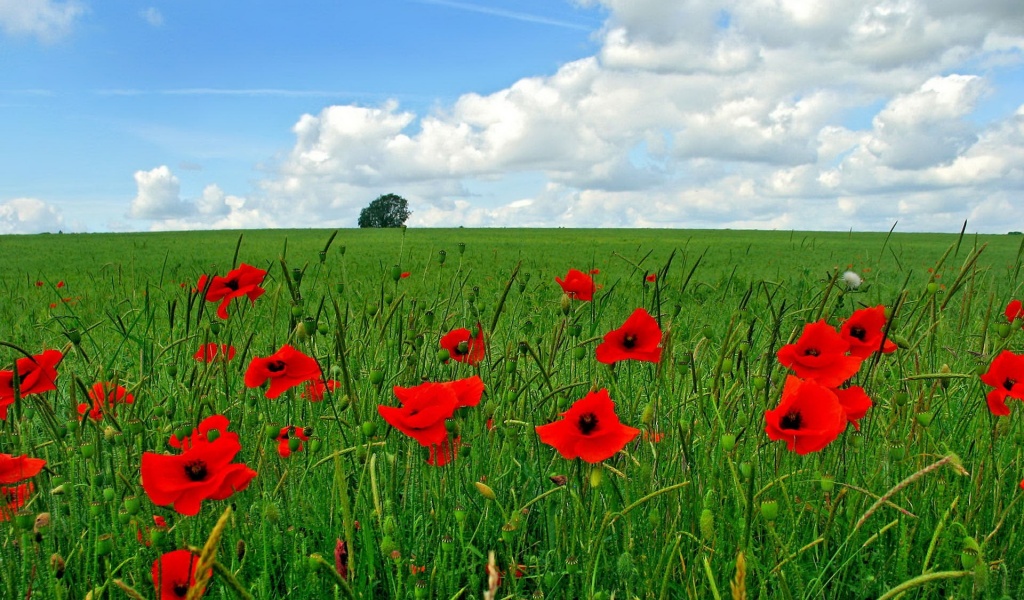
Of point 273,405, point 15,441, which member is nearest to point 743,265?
point 273,405

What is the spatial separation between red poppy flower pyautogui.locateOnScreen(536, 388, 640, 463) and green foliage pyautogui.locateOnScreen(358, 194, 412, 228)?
191ft

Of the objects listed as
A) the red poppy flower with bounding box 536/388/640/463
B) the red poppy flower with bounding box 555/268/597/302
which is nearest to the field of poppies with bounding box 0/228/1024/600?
the red poppy flower with bounding box 536/388/640/463

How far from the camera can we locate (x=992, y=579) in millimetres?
1566

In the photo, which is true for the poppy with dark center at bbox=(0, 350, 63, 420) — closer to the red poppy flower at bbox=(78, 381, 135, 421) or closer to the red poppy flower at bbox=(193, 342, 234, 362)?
the red poppy flower at bbox=(78, 381, 135, 421)

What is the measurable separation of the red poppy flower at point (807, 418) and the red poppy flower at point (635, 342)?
39 centimetres

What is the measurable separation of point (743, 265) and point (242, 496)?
1111 centimetres

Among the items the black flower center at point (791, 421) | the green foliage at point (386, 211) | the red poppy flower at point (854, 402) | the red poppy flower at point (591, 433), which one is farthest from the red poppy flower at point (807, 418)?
the green foliage at point (386, 211)

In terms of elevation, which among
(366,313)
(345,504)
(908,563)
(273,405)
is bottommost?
(908,563)

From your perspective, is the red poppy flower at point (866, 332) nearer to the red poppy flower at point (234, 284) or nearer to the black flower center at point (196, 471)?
the black flower center at point (196, 471)

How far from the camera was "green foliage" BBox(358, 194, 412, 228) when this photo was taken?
59250 millimetres

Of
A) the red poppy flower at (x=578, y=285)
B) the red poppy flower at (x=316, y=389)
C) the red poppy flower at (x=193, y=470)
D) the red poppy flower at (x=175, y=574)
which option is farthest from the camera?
the red poppy flower at (x=578, y=285)

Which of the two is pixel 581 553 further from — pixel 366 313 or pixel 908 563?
pixel 366 313

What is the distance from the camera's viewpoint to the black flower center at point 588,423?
1.31 meters

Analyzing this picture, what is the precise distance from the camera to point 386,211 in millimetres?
59688
